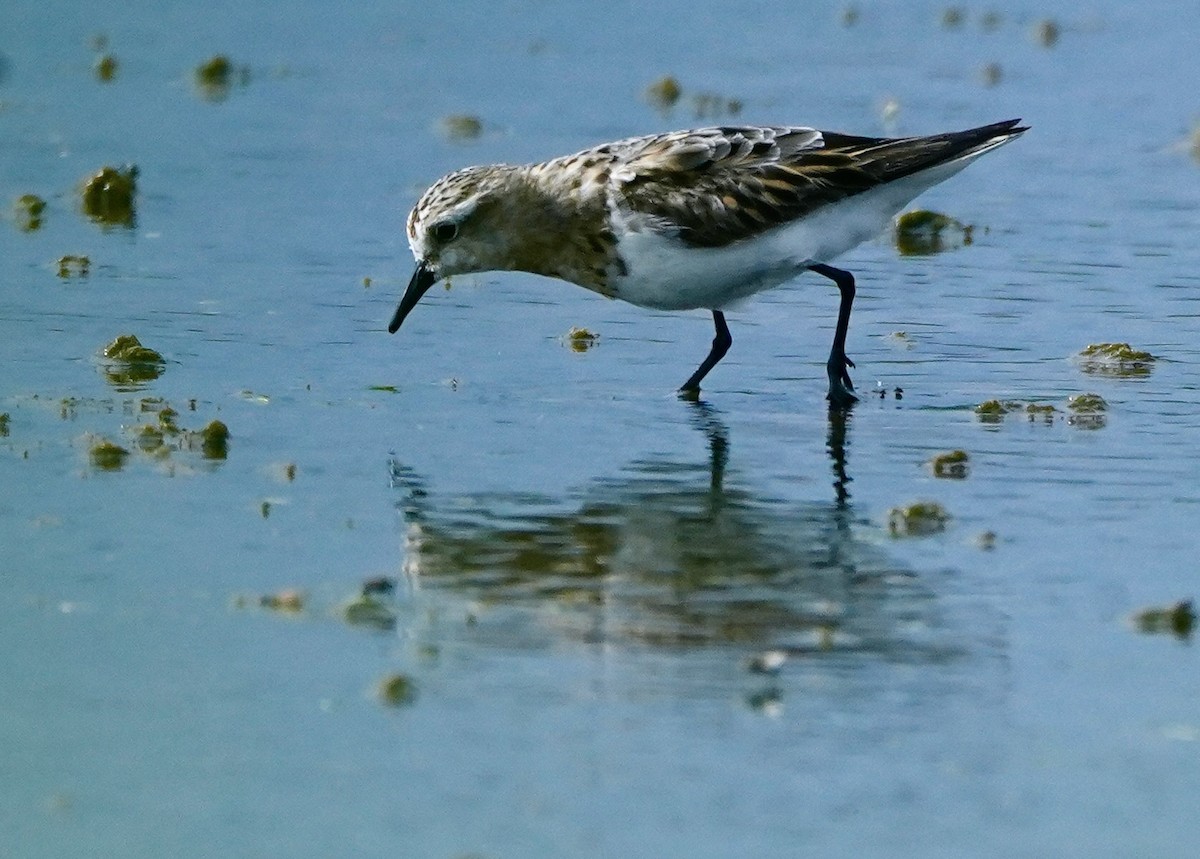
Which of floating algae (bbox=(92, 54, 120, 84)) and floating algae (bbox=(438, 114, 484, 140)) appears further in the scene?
floating algae (bbox=(92, 54, 120, 84))

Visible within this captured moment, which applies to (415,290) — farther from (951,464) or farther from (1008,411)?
(951,464)

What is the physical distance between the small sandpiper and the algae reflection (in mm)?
1357

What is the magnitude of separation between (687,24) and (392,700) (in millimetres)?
16416

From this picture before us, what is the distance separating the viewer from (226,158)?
1659 cm

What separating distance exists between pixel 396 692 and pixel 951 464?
348cm

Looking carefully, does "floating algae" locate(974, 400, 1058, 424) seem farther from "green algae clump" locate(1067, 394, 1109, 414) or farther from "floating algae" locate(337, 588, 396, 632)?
"floating algae" locate(337, 588, 396, 632)

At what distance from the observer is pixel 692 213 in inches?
425

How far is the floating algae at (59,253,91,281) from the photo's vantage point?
1326cm

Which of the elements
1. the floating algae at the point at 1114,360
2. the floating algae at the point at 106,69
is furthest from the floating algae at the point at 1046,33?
the floating algae at the point at 1114,360

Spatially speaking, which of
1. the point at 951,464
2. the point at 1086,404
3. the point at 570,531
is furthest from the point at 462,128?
the point at 570,531

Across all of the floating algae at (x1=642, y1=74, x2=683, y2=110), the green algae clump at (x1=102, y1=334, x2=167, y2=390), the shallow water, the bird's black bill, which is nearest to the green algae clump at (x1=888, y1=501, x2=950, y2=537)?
the shallow water

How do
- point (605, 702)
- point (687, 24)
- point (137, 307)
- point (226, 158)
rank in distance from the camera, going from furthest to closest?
point (687, 24)
point (226, 158)
point (137, 307)
point (605, 702)

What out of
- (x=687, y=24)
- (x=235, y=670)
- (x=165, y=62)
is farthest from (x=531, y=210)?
(x=687, y=24)

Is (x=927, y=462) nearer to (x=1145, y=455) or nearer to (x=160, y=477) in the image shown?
(x=1145, y=455)
